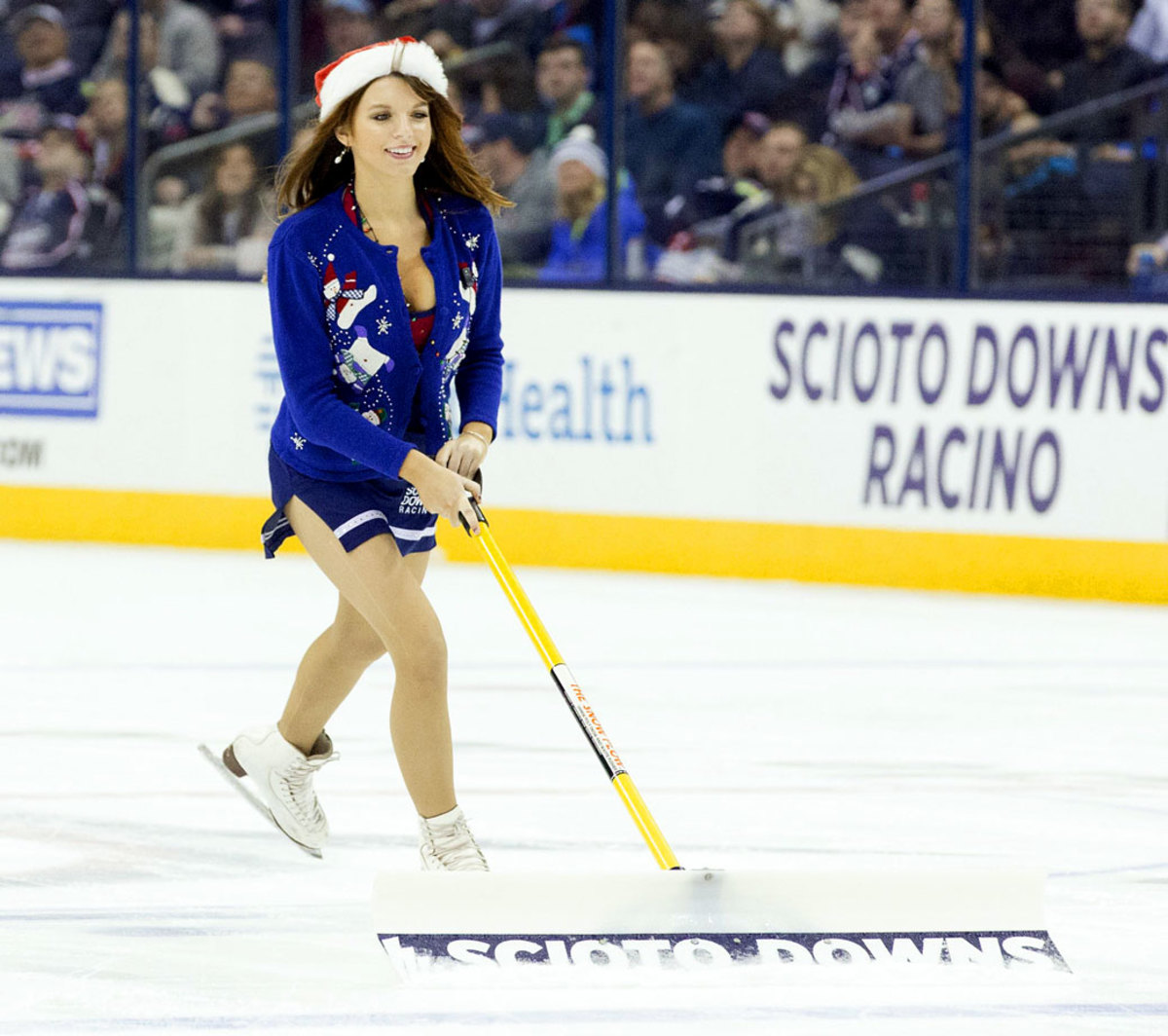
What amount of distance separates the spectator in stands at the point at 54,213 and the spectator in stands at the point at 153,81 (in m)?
0.34

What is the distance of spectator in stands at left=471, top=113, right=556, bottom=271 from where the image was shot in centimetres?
962

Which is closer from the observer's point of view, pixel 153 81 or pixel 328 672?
pixel 328 672

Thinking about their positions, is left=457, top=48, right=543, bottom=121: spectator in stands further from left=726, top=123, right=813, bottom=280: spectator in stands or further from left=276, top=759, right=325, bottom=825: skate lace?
left=276, top=759, right=325, bottom=825: skate lace

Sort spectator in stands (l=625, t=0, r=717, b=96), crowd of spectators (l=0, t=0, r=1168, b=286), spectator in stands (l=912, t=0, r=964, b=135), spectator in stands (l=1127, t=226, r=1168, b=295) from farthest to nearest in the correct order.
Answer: spectator in stands (l=625, t=0, r=717, b=96) < spectator in stands (l=912, t=0, r=964, b=135) < crowd of spectators (l=0, t=0, r=1168, b=286) < spectator in stands (l=1127, t=226, r=1168, b=295)

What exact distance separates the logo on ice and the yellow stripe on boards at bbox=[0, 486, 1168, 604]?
1.17 ft

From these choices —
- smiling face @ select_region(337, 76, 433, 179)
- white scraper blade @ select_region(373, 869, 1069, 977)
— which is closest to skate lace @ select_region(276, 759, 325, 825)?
white scraper blade @ select_region(373, 869, 1069, 977)

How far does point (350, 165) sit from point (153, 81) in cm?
651

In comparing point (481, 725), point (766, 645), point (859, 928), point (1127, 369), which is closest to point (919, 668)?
point (766, 645)

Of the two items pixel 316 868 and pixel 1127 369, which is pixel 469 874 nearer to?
pixel 316 868

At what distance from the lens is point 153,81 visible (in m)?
10.4

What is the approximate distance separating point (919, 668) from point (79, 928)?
3.55 meters

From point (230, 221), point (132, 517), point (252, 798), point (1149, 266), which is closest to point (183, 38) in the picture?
point (230, 221)

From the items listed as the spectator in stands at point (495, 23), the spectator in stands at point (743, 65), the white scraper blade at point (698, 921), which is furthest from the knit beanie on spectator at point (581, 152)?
the white scraper blade at point (698, 921)

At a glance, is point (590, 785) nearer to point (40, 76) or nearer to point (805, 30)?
point (805, 30)
